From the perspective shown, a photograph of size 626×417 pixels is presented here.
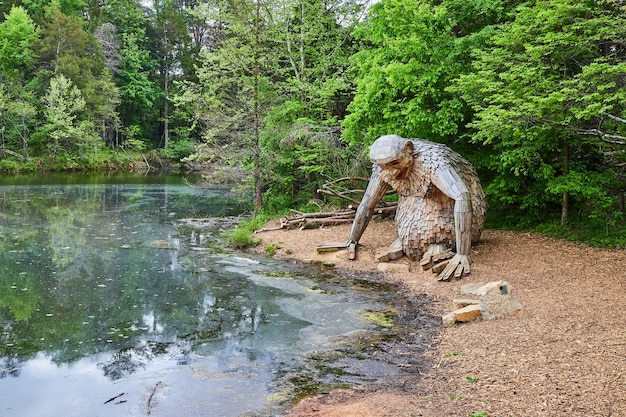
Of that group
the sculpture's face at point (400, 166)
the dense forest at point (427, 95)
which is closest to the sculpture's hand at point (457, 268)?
the sculpture's face at point (400, 166)

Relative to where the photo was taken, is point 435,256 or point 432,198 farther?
point 432,198

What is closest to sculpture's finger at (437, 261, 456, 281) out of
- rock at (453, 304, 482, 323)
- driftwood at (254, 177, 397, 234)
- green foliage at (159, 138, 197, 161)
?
rock at (453, 304, 482, 323)

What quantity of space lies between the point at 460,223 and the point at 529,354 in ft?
11.7

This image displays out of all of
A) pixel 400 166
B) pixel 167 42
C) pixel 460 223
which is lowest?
pixel 460 223

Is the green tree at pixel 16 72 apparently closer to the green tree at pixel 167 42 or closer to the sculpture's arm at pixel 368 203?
the green tree at pixel 167 42

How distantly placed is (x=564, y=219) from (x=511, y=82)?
12.3ft

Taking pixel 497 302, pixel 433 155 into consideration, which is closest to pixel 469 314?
pixel 497 302

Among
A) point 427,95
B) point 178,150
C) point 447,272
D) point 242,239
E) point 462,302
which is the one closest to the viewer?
point 462,302

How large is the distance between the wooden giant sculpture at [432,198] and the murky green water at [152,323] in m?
1.60

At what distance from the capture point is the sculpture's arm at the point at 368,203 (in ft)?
30.7

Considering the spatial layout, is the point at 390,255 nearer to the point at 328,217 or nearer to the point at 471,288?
the point at 471,288

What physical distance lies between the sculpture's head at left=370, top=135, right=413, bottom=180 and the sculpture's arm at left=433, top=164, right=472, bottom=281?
2.38 ft

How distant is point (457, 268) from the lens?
8016 mm

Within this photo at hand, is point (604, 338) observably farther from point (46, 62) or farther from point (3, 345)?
point (46, 62)
